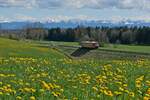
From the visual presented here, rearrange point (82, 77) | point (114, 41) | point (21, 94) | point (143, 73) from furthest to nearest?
point (114, 41)
point (143, 73)
point (82, 77)
point (21, 94)

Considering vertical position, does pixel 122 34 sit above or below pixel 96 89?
below

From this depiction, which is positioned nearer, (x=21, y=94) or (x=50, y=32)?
(x=21, y=94)

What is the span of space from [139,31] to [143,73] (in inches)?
4971

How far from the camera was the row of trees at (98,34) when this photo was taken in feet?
447

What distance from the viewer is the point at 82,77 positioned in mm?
10195

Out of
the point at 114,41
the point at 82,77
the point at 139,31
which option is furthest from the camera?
the point at 114,41

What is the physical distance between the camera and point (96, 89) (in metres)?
8.06

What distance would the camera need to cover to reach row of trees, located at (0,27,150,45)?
5369 inches

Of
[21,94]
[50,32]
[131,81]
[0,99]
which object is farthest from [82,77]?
[50,32]

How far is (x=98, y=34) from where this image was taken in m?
155

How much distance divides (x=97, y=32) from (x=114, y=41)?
13898 millimetres

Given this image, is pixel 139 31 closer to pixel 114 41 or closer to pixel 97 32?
pixel 114 41

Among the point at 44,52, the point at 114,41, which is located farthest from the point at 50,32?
the point at 44,52

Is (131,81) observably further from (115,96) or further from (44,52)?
(44,52)
